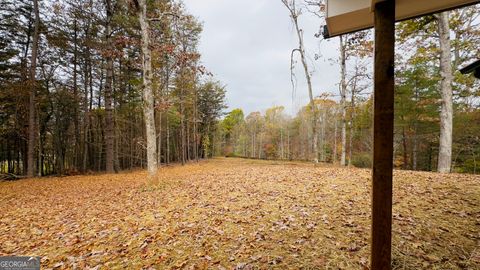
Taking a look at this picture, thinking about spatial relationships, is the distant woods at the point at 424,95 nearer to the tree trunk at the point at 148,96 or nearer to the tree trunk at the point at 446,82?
the tree trunk at the point at 446,82

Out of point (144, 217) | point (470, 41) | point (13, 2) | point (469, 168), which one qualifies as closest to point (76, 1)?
point (13, 2)

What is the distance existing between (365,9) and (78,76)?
18.0 m

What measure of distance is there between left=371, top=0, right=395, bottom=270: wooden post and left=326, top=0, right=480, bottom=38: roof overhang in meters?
0.39

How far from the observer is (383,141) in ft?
6.21

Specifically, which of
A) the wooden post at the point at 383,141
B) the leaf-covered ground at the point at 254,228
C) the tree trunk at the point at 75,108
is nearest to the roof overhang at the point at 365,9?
the wooden post at the point at 383,141

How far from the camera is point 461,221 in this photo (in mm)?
3381

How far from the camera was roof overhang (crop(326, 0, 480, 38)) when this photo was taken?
88.4 inches

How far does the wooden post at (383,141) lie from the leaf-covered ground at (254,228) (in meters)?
0.86

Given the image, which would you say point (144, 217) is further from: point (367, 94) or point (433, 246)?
point (367, 94)

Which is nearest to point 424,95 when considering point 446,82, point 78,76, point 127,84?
point 446,82

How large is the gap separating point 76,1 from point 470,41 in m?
21.6

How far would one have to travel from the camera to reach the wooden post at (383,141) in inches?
73.8

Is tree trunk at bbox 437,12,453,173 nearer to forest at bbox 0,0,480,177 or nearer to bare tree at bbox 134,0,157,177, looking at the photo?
forest at bbox 0,0,480,177

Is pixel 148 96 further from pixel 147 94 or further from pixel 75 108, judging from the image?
pixel 75 108
